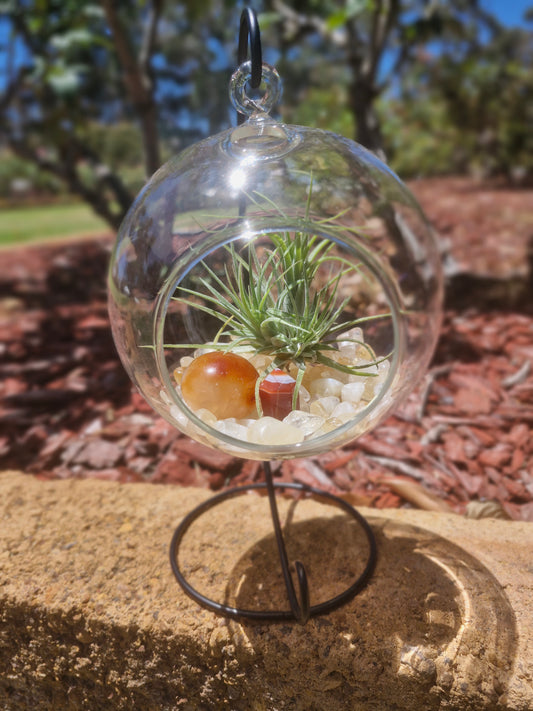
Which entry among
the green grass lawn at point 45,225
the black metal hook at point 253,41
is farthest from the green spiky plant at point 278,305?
the green grass lawn at point 45,225

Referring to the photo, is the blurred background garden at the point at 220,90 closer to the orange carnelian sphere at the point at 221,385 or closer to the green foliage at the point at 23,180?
the green foliage at the point at 23,180

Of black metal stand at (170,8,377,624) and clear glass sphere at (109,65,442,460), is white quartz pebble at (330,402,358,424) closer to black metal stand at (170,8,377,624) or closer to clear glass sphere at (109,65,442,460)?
clear glass sphere at (109,65,442,460)

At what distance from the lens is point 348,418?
113 cm

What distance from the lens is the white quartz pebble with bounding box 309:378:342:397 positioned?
1159 millimetres

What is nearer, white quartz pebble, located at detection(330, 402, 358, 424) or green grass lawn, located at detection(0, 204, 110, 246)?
white quartz pebble, located at detection(330, 402, 358, 424)

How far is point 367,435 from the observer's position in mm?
2107

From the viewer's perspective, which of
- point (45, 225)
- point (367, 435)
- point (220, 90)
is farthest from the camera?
point (45, 225)

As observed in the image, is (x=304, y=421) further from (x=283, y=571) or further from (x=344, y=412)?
(x=283, y=571)

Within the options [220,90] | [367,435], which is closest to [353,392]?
[367,435]

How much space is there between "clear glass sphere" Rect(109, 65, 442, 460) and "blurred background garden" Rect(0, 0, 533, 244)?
136 cm

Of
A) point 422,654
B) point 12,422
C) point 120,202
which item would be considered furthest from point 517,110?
point 422,654

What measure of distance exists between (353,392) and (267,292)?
0.83 feet

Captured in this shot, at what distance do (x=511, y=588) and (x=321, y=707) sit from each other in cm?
48

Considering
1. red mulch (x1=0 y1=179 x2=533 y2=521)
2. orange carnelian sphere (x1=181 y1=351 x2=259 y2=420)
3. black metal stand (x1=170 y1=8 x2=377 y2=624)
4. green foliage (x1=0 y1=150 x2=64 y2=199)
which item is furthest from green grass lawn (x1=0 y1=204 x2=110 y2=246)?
orange carnelian sphere (x1=181 y1=351 x2=259 y2=420)
